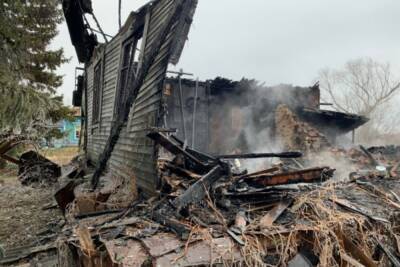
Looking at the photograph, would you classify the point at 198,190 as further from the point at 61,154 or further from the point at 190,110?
the point at 61,154

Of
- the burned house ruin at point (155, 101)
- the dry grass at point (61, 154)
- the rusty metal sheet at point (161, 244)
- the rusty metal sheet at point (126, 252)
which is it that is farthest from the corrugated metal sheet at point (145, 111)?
the dry grass at point (61, 154)

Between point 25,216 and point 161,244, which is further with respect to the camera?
point 25,216

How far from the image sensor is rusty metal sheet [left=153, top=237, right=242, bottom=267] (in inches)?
116

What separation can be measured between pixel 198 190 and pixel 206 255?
3.80 ft

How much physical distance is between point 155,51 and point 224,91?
356 inches

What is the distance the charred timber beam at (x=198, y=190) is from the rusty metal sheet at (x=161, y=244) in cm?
55

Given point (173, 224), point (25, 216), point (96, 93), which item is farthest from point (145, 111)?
point (96, 93)

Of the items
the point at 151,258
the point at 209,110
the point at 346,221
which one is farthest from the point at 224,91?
the point at 151,258

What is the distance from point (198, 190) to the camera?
4.15 meters

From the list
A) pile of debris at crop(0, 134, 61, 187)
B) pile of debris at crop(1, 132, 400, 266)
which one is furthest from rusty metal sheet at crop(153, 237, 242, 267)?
pile of debris at crop(0, 134, 61, 187)

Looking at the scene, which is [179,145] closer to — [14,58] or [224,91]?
[14,58]

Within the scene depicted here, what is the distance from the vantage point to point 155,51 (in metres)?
4.87

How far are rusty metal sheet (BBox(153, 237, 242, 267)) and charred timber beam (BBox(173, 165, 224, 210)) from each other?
79cm

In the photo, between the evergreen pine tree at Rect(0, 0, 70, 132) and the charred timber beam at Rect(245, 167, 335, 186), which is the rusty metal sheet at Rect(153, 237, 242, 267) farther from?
the evergreen pine tree at Rect(0, 0, 70, 132)
